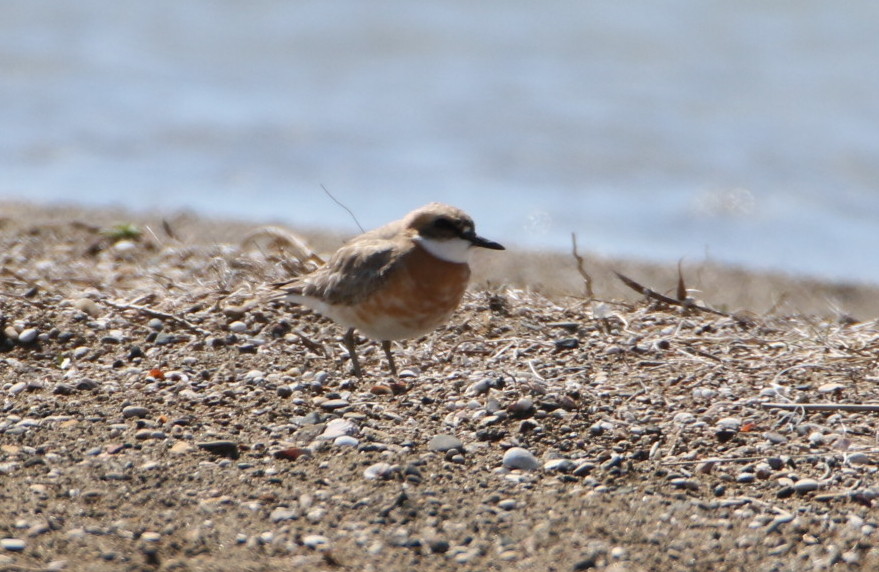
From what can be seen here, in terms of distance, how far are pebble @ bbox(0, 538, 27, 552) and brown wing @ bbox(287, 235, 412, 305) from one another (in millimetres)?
2205

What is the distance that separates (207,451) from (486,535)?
1.23m

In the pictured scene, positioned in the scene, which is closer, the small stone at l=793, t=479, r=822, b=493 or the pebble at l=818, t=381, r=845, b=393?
the small stone at l=793, t=479, r=822, b=493

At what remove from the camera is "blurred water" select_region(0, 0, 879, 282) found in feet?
41.1

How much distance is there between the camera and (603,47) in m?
18.2

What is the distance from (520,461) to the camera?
441 cm

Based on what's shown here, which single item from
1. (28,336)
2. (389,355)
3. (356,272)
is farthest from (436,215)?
(28,336)

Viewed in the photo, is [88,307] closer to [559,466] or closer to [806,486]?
[559,466]

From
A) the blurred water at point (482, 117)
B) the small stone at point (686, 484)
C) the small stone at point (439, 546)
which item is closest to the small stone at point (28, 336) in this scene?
the small stone at point (439, 546)

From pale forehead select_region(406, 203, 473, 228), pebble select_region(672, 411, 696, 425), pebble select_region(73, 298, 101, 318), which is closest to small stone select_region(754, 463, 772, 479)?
pebble select_region(672, 411, 696, 425)

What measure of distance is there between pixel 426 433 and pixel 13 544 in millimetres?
1717

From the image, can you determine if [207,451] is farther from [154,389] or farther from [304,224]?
[304,224]

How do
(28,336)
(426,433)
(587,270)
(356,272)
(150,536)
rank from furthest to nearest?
(587,270) < (28,336) < (356,272) < (426,433) < (150,536)

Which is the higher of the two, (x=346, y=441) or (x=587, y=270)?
(x=346, y=441)

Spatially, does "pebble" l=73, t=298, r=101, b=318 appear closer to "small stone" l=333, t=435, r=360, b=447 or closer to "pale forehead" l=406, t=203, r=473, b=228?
"pale forehead" l=406, t=203, r=473, b=228
